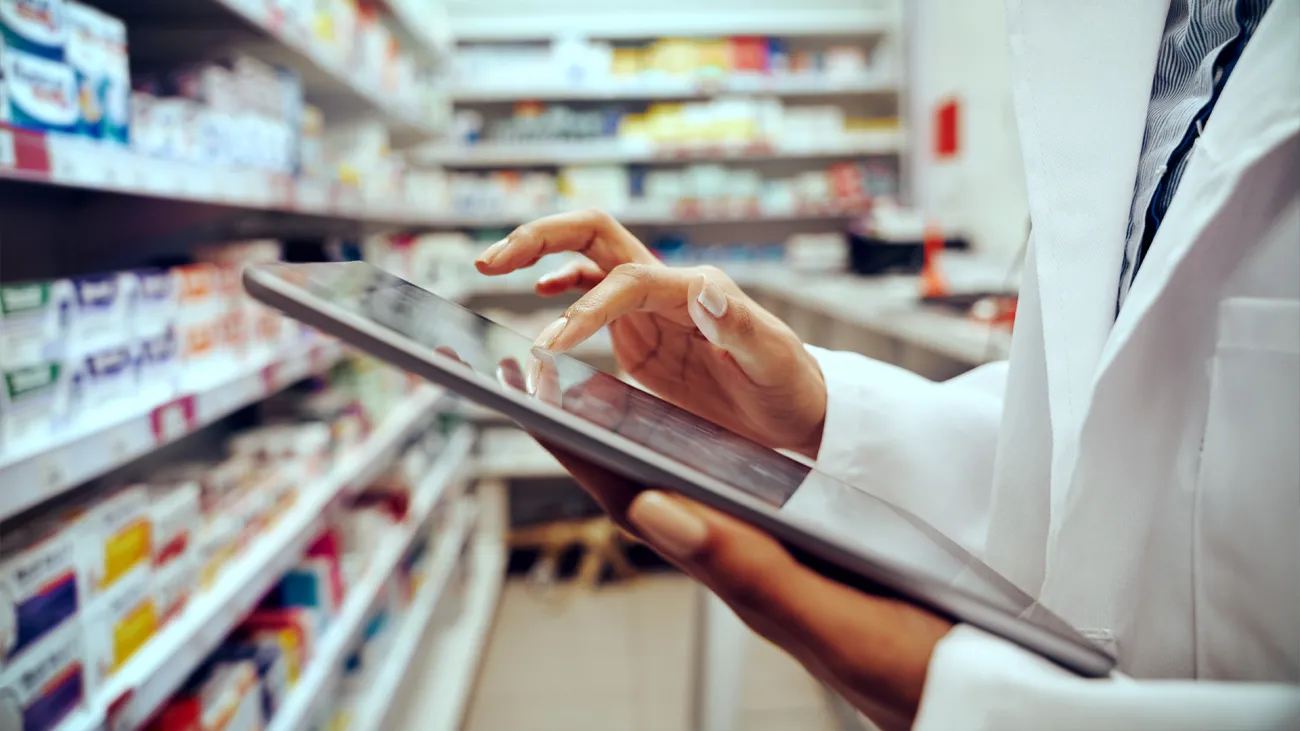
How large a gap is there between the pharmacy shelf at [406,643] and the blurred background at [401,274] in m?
0.01

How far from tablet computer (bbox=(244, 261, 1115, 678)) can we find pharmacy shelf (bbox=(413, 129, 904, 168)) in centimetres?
332

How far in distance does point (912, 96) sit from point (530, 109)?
1807 mm

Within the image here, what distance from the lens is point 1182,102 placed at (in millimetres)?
596

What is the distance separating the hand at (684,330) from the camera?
0.62 metres

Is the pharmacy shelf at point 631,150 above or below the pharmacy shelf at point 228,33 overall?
above

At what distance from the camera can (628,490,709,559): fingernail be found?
390 millimetres

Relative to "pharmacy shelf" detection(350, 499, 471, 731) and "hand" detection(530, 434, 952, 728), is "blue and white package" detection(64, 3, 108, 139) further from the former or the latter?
Answer: "pharmacy shelf" detection(350, 499, 471, 731)

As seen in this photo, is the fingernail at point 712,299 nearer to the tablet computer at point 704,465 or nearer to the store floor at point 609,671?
the tablet computer at point 704,465

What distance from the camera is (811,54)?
4.12 metres

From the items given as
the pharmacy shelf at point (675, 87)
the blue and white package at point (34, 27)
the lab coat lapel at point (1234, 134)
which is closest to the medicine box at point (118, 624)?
the blue and white package at point (34, 27)

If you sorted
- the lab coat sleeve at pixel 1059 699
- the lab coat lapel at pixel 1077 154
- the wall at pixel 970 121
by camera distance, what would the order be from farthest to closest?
1. the wall at pixel 970 121
2. the lab coat lapel at pixel 1077 154
3. the lab coat sleeve at pixel 1059 699

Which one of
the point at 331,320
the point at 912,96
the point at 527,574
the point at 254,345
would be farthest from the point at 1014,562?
the point at 912,96

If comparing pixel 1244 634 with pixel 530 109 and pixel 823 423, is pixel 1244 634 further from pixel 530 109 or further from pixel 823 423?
pixel 530 109

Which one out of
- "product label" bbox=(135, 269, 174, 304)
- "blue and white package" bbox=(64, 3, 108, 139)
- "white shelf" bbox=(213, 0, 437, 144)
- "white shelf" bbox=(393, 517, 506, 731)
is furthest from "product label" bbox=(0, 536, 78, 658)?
"white shelf" bbox=(393, 517, 506, 731)
